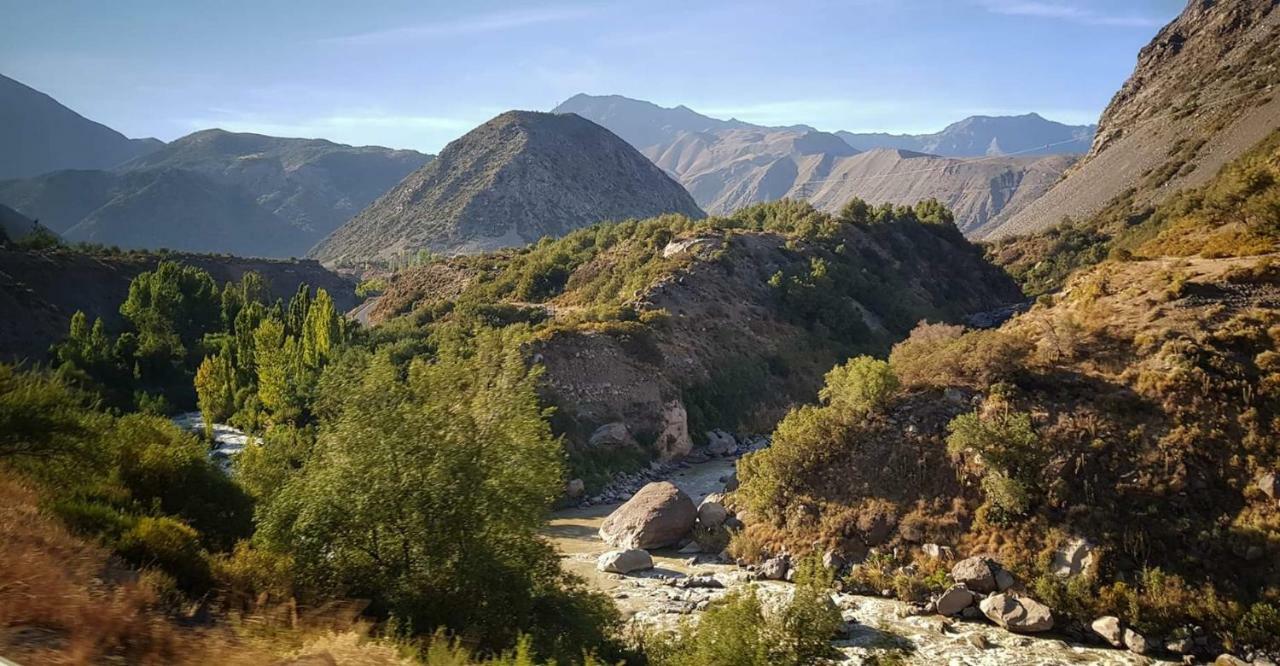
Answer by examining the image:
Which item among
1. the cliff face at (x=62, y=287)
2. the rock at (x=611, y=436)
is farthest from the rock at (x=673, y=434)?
the cliff face at (x=62, y=287)

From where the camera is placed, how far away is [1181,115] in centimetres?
8200

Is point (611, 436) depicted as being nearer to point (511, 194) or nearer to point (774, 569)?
point (774, 569)

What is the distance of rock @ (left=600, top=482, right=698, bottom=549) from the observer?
69.1ft

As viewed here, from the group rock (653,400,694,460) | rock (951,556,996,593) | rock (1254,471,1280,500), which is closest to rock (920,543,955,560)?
rock (951,556,996,593)

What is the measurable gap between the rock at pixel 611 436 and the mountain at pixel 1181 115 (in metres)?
62.6

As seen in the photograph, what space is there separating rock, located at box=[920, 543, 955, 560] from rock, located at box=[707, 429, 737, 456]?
49.7 ft

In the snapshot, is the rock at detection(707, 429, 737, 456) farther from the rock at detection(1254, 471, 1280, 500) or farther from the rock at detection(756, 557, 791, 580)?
the rock at detection(1254, 471, 1280, 500)

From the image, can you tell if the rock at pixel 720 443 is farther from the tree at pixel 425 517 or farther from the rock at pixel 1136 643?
the tree at pixel 425 517

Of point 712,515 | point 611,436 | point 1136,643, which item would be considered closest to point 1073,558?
point 1136,643

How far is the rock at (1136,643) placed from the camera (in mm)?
14086

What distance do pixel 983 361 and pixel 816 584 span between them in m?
11.6

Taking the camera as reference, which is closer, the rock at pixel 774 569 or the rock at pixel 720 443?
the rock at pixel 774 569

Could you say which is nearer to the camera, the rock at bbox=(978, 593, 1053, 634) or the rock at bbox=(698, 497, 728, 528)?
the rock at bbox=(978, 593, 1053, 634)

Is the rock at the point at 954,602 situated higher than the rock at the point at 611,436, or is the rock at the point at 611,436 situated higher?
the rock at the point at 611,436
